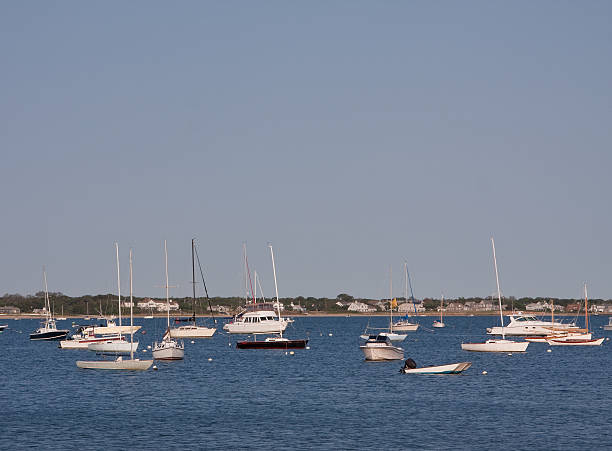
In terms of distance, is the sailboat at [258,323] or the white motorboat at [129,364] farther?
the sailboat at [258,323]

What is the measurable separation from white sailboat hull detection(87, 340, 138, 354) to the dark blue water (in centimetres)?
853

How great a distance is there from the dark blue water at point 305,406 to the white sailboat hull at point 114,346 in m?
8.53

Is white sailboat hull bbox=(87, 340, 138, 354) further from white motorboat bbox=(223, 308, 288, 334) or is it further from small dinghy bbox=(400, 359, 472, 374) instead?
white motorboat bbox=(223, 308, 288, 334)

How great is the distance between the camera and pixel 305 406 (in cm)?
6762

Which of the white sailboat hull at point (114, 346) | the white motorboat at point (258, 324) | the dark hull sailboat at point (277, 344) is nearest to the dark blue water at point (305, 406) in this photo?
the white sailboat hull at point (114, 346)

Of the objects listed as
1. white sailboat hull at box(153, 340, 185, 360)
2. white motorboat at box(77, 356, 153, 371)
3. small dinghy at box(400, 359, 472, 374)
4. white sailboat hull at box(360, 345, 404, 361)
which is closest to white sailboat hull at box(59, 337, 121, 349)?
white sailboat hull at box(153, 340, 185, 360)

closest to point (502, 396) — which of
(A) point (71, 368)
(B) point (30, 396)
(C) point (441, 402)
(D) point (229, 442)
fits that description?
Result: (C) point (441, 402)

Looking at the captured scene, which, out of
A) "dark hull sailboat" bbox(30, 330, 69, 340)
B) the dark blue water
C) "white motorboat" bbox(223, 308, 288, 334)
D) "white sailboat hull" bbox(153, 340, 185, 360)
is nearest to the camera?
the dark blue water

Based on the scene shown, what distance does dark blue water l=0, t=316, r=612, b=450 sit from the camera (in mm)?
52406

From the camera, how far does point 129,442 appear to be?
51.7 m

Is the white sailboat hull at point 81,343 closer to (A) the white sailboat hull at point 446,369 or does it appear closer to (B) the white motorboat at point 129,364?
(B) the white motorboat at point 129,364

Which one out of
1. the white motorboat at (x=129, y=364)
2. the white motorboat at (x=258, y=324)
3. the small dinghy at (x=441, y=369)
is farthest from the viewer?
the white motorboat at (x=258, y=324)

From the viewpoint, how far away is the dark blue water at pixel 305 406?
5241cm

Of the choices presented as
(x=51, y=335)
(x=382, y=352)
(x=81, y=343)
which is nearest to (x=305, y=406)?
(x=382, y=352)
